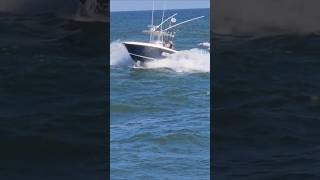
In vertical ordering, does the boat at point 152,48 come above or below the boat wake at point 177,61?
above

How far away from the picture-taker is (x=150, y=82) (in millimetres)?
18625

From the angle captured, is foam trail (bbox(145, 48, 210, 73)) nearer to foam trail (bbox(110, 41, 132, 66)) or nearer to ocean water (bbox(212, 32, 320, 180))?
foam trail (bbox(110, 41, 132, 66))

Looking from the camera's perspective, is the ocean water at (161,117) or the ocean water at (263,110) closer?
the ocean water at (263,110)

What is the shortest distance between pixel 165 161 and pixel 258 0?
10.0 m

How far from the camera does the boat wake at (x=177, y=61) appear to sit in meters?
18.0

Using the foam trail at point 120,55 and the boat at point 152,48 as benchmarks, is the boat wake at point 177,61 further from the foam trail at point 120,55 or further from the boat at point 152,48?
the boat at point 152,48

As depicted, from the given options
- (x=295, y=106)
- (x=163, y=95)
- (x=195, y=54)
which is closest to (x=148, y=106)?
(x=163, y=95)

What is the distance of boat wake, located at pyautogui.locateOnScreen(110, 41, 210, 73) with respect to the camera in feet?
59.1
